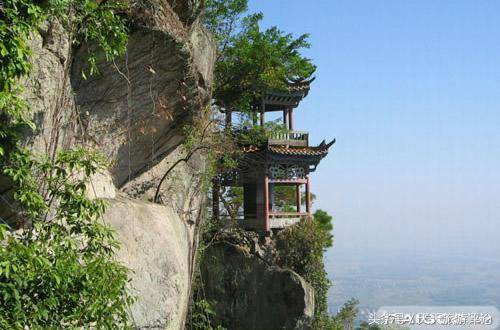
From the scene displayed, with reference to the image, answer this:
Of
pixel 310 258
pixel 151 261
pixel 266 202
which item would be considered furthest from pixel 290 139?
pixel 151 261

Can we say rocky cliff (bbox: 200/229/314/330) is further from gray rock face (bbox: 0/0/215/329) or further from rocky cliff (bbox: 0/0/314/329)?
gray rock face (bbox: 0/0/215/329)

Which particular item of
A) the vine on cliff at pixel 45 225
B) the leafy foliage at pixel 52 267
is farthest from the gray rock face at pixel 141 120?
the leafy foliage at pixel 52 267

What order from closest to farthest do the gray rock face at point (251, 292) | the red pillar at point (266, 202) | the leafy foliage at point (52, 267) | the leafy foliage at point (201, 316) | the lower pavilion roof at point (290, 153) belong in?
the leafy foliage at point (52, 267), the leafy foliage at point (201, 316), the gray rock face at point (251, 292), the red pillar at point (266, 202), the lower pavilion roof at point (290, 153)

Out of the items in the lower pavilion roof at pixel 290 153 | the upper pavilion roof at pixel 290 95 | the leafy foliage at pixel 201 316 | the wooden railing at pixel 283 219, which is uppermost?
the upper pavilion roof at pixel 290 95

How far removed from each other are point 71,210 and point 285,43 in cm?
1065

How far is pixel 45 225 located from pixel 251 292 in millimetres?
8722

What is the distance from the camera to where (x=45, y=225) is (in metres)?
5.39

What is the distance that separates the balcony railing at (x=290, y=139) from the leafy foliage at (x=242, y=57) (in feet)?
4.22

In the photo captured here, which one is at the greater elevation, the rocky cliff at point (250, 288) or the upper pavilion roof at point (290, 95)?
the upper pavilion roof at point (290, 95)

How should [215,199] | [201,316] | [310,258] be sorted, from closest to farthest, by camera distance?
1. [201,316]
2. [310,258]
3. [215,199]

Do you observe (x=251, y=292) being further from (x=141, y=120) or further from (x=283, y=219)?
(x=141, y=120)

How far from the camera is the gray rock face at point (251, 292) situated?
13.1 m

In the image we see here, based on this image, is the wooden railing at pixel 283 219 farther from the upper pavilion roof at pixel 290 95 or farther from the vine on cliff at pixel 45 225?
the vine on cliff at pixel 45 225

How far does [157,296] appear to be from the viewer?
7129mm
